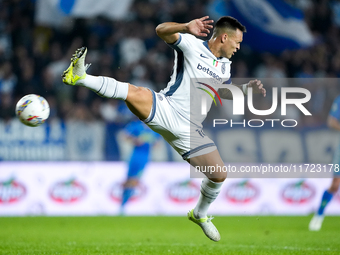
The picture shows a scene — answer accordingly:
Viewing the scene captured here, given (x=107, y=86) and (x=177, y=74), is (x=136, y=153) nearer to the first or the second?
(x=177, y=74)

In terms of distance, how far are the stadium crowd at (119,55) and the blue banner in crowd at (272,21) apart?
772mm

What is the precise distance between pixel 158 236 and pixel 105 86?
3818mm

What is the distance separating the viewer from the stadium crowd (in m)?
12.7

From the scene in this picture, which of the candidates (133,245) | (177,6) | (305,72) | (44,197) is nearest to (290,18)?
(305,72)

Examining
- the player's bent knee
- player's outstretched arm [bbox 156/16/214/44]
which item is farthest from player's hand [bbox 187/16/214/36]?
the player's bent knee

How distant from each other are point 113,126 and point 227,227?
12.1 feet

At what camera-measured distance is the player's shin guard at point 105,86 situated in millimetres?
5242

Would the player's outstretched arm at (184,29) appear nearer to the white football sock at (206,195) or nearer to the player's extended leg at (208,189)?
the player's extended leg at (208,189)

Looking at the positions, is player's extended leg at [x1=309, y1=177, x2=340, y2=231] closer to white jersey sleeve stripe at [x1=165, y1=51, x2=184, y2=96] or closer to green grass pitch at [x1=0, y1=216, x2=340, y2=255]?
green grass pitch at [x1=0, y1=216, x2=340, y2=255]

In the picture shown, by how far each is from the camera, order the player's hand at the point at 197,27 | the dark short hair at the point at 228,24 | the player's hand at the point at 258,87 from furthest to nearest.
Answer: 1. the player's hand at the point at 258,87
2. the dark short hair at the point at 228,24
3. the player's hand at the point at 197,27

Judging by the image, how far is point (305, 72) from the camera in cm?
1495

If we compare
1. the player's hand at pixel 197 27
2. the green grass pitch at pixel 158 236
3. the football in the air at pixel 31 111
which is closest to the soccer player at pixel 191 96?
the player's hand at pixel 197 27

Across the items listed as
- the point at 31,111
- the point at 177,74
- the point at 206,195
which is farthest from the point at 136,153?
the point at 31,111

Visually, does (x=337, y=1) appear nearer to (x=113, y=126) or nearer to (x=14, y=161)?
(x=113, y=126)
